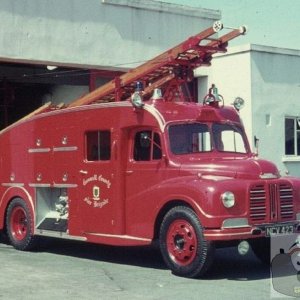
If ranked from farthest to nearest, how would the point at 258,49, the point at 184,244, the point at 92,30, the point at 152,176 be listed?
the point at 258,49
the point at 92,30
the point at 152,176
the point at 184,244

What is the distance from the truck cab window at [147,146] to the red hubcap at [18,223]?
10.4 ft

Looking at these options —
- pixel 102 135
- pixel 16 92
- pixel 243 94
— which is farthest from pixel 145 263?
pixel 16 92

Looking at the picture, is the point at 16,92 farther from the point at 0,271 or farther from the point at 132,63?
the point at 0,271

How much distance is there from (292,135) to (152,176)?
42.2ft

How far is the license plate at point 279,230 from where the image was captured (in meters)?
9.34

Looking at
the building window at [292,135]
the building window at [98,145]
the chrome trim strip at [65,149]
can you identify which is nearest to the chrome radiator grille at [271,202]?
the building window at [98,145]

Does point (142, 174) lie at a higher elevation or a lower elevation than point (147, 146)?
lower

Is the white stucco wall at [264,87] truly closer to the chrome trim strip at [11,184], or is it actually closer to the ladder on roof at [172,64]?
the ladder on roof at [172,64]

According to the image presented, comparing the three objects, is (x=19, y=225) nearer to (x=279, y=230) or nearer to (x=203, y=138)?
(x=203, y=138)

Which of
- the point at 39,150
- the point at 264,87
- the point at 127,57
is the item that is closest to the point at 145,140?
the point at 39,150

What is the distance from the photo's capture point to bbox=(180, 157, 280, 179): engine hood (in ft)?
31.5

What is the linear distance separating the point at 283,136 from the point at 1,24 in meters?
9.51

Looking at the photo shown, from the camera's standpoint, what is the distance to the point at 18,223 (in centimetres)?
1277

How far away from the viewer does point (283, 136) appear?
854 inches
